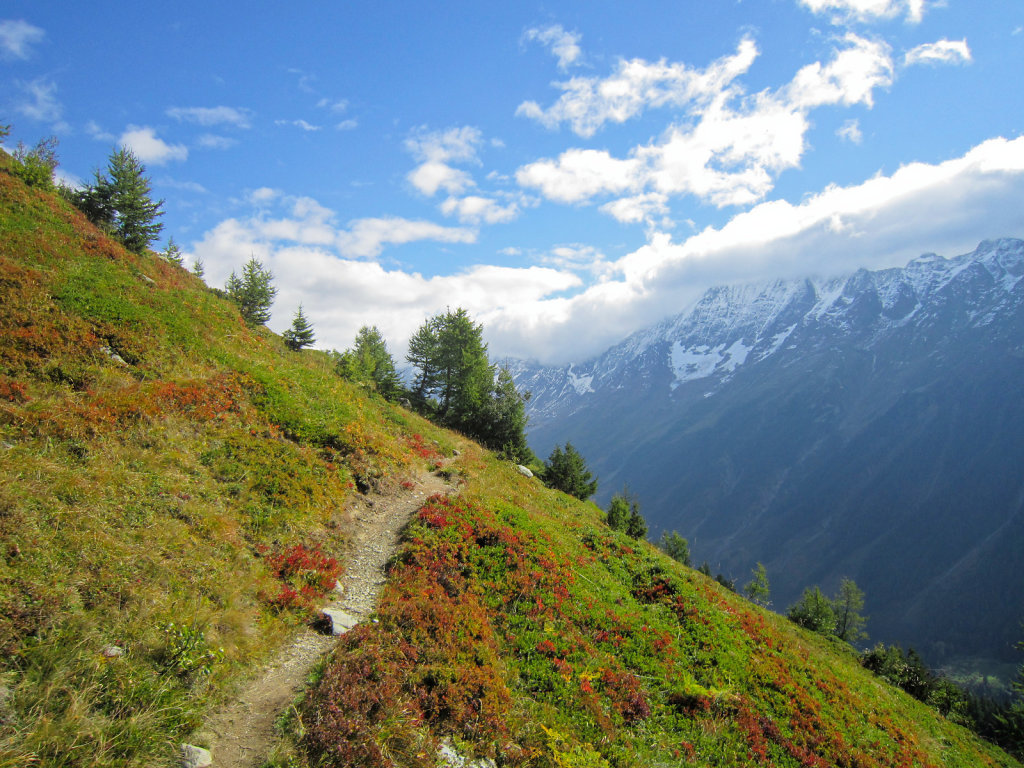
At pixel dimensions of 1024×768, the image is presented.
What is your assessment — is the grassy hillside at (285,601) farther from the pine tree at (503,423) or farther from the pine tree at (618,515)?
the pine tree at (503,423)

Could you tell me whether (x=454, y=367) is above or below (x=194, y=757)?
above

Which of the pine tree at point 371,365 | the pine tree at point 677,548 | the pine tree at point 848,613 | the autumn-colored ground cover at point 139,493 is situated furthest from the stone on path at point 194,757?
the pine tree at point 848,613

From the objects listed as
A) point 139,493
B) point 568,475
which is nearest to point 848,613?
point 568,475

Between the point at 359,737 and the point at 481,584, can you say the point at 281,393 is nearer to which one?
the point at 481,584

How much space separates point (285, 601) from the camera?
30.5 feet

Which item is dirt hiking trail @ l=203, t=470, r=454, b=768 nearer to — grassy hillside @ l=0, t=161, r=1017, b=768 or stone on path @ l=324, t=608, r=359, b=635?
stone on path @ l=324, t=608, r=359, b=635

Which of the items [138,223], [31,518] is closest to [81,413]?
[31,518]

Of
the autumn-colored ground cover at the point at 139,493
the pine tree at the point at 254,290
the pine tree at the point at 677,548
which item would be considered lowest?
the pine tree at the point at 677,548

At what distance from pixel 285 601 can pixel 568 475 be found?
31.3 meters

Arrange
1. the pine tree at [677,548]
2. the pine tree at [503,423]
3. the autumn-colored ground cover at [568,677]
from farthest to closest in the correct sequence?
the pine tree at [677,548] < the pine tree at [503,423] < the autumn-colored ground cover at [568,677]

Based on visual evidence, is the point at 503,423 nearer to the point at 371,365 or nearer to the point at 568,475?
the point at 568,475

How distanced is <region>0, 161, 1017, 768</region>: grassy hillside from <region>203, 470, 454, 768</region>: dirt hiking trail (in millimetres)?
359

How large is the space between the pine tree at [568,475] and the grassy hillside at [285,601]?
1804cm

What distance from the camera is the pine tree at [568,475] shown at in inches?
1507
